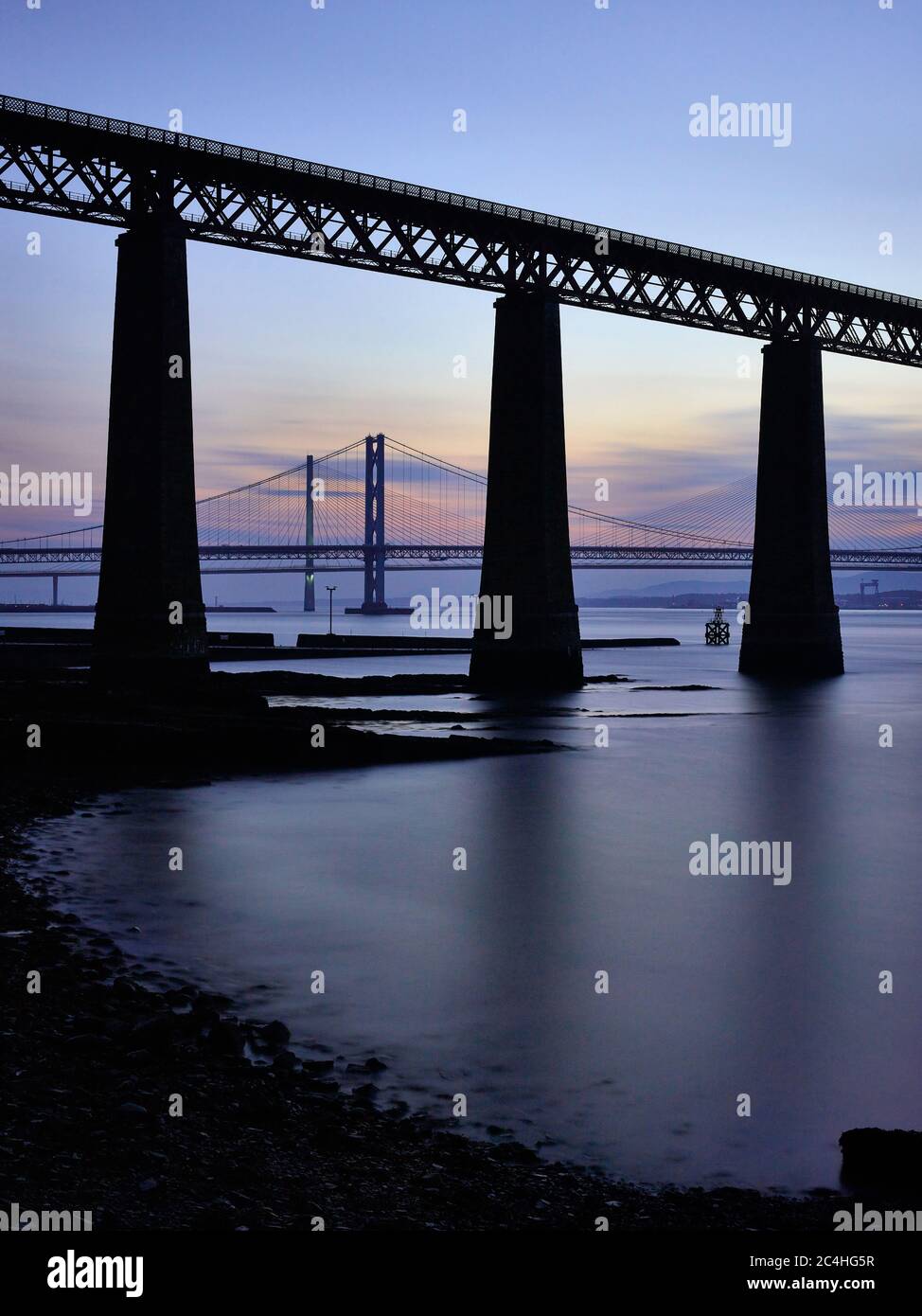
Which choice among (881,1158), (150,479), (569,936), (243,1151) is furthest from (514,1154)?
(150,479)

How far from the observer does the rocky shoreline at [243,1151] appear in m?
7.20

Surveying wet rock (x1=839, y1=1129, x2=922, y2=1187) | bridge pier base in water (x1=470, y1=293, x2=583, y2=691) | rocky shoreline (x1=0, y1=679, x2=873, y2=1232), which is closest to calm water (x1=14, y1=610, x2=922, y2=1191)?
wet rock (x1=839, y1=1129, x2=922, y2=1187)

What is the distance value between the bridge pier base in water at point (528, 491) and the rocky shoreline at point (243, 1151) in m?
38.1

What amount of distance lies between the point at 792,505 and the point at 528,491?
640 inches

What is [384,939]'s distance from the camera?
591 inches

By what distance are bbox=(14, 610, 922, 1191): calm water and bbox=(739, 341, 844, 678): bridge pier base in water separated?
28399 millimetres

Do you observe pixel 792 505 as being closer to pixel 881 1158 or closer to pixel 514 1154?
pixel 881 1158

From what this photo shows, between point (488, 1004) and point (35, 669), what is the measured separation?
156 ft

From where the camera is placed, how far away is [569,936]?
15.5m

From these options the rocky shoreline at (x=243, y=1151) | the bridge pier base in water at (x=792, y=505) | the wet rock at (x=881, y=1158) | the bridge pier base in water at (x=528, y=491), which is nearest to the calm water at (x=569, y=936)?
the wet rock at (x=881, y=1158)

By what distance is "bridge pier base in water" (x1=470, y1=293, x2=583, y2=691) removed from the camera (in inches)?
1900
